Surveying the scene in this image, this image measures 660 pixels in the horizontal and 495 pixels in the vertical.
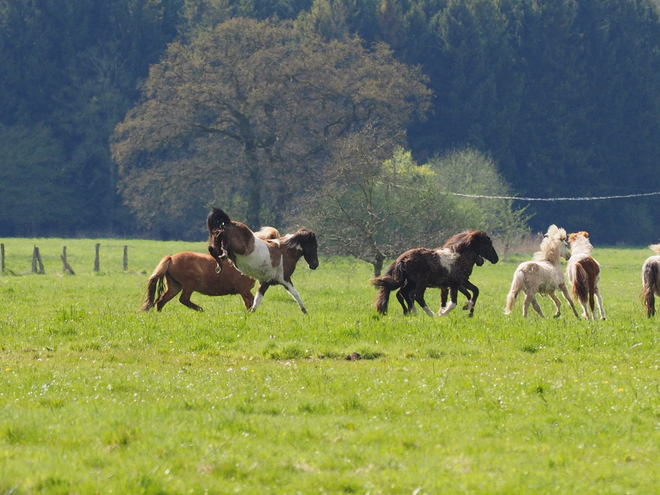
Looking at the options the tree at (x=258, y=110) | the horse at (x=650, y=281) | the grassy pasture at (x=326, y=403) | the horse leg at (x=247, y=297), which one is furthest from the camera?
the tree at (x=258, y=110)

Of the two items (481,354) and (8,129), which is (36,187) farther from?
(481,354)

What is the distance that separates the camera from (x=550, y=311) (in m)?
22.6

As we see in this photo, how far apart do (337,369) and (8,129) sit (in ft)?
222

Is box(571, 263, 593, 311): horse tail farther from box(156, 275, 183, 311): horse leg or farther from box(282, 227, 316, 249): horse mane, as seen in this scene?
box(156, 275, 183, 311): horse leg

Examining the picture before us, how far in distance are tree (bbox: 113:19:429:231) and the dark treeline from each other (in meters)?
15.4

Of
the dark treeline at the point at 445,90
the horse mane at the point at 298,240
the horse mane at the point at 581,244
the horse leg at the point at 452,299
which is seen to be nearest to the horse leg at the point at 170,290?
the horse mane at the point at 298,240

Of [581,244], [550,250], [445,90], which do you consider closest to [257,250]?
[550,250]

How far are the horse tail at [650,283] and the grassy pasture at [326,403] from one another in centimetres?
51

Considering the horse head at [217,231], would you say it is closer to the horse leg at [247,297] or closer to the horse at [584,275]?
the horse leg at [247,297]

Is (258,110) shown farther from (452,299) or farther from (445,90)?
(452,299)

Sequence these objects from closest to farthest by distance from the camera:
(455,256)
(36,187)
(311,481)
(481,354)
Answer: (311,481), (481,354), (455,256), (36,187)

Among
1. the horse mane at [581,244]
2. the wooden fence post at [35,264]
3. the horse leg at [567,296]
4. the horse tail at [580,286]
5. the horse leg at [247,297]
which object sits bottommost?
the wooden fence post at [35,264]

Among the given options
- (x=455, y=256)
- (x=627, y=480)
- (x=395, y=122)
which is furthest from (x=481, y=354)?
(x=395, y=122)

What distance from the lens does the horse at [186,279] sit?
20.8 metres
